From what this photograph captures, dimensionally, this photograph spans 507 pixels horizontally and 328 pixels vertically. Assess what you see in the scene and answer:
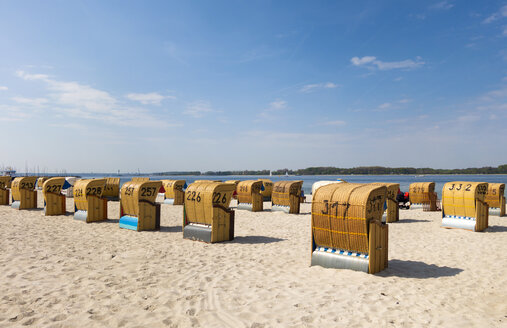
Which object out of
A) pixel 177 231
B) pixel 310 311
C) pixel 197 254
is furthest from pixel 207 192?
pixel 310 311

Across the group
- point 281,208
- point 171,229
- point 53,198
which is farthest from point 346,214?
point 53,198

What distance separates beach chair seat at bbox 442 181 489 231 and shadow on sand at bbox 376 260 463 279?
697 cm

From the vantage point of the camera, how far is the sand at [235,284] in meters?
5.40

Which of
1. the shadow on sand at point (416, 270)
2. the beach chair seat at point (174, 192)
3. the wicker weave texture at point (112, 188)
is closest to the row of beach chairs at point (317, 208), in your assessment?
the shadow on sand at point (416, 270)

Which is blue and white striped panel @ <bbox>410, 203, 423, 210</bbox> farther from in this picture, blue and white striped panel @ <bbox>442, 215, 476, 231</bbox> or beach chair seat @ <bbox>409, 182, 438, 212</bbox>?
blue and white striped panel @ <bbox>442, 215, 476, 231</bbox>

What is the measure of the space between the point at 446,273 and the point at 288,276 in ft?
12.7

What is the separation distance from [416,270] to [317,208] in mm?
2916

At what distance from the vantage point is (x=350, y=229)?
25.6 feet

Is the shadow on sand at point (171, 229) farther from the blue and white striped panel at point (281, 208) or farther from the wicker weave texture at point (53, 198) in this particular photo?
the blue and white striped panel at point (281, 208)

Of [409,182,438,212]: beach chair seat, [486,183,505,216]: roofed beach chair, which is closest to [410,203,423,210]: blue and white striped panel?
[409,182,438,212]: beach chair seat

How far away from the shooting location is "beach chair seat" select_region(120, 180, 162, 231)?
13578 mm

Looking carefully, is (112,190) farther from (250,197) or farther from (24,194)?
(250,197)

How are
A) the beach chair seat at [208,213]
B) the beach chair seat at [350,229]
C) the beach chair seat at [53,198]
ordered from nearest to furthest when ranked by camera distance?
1. the beach chair seat at [350,229]
2. the beach chair seat at [208,213]
3. the beach chair seat at [53,198]

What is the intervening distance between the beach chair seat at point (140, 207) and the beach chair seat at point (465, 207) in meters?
12.8
